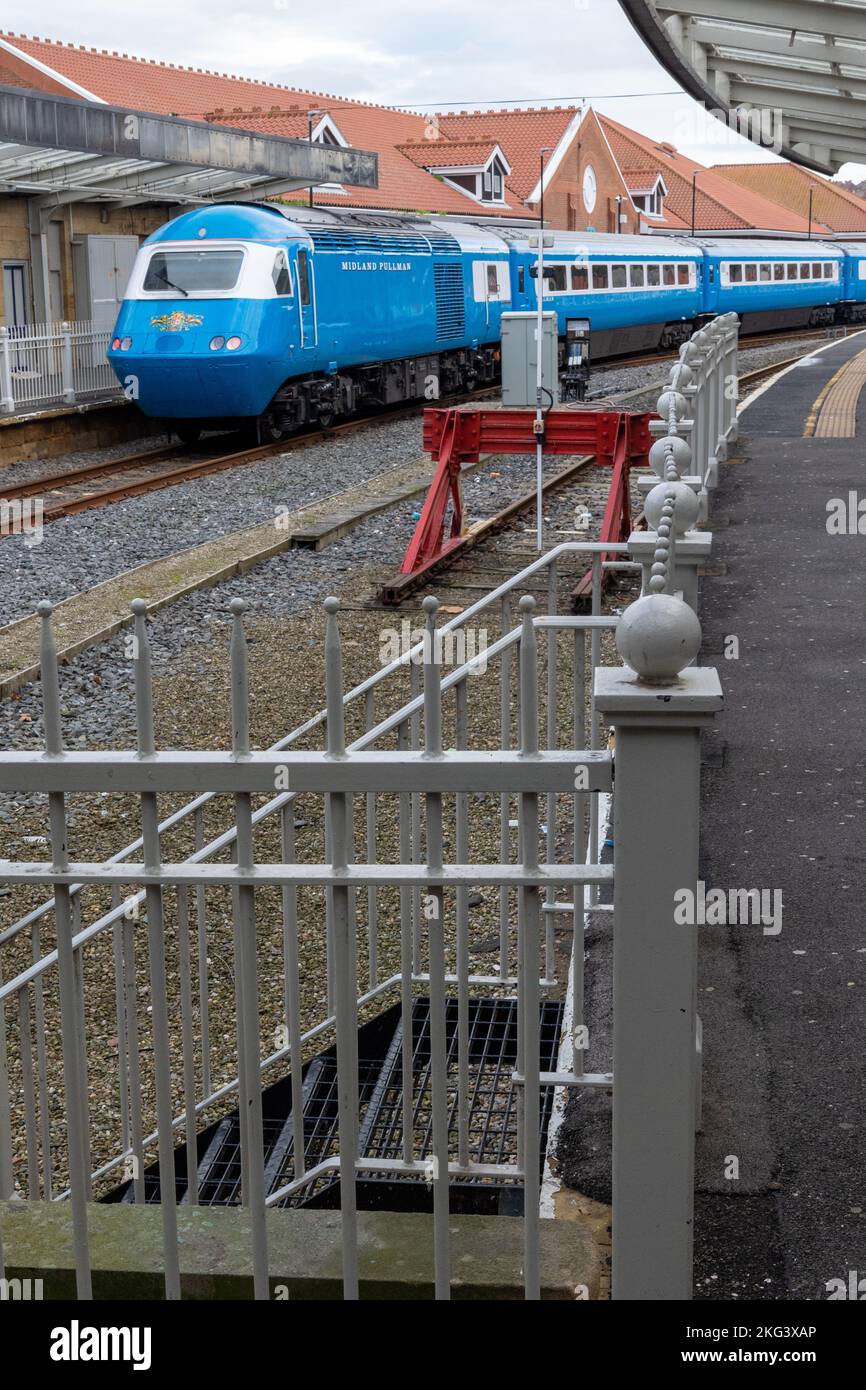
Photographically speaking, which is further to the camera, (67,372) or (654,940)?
(67,372)

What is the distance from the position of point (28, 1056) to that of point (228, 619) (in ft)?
23.8

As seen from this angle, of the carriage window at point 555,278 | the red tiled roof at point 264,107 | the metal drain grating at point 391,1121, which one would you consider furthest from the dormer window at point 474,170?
the metal drain grating at point 391,1121

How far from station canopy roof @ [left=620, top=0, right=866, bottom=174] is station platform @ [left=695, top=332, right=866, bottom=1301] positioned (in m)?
3.51

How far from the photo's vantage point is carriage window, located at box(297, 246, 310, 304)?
Result: 21.2 m

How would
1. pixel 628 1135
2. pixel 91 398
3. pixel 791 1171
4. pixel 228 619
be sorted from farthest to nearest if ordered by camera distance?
1. pixel 91 398
2. pixel 228 619
3. pixel 791 1171
4. pixel 628 1135

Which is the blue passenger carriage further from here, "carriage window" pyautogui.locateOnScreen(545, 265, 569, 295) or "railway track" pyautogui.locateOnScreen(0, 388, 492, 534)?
"railway track" pyautogui.locateOnScreen(0, 388, 492, 534)

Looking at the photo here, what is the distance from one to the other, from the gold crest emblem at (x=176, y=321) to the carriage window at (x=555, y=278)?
11.3m

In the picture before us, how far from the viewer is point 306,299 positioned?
70.8 feet

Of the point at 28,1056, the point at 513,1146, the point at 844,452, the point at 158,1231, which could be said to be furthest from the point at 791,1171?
the point at 844,452

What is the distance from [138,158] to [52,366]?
10.6ft

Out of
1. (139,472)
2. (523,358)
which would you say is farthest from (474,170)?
(523,358)

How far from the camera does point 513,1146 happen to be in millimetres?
4324

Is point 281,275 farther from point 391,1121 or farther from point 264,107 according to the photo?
point 264,107

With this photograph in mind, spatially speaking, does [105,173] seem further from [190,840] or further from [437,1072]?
[437,1072]
